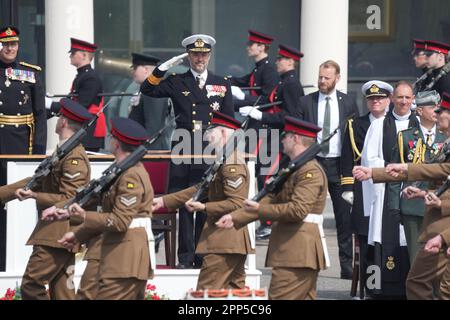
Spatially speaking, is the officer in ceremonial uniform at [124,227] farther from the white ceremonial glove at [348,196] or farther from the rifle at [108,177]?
the white ceremonial glove at [348,196]

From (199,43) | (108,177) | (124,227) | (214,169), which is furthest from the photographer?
(199,43)

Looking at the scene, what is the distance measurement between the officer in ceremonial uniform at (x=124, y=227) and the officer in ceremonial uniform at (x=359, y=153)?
10.1ft

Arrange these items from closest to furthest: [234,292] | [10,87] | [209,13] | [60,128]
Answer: [234,292]
[60,128]
[10,87]
[209,13]

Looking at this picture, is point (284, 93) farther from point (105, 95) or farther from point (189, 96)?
point (189, 96)

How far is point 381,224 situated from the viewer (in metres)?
13.0

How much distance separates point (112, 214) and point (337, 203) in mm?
4469

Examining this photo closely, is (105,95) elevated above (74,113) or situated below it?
above

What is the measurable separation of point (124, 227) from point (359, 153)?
3759 millimetres

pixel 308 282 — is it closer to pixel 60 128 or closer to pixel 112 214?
pixel 112 214

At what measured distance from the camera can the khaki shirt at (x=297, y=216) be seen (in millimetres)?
10594

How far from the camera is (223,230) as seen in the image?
452 inches

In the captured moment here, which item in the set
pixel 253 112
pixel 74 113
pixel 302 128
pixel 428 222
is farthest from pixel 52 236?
pixel 253 112

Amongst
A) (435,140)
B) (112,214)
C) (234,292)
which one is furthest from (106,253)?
(435,140)

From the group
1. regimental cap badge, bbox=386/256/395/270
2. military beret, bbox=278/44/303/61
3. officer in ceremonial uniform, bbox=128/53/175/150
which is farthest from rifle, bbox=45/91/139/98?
regimental cap badge, bbox=386/256/395/270
